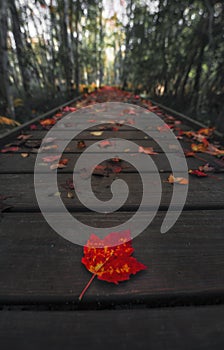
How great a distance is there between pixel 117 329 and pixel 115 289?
0.11m

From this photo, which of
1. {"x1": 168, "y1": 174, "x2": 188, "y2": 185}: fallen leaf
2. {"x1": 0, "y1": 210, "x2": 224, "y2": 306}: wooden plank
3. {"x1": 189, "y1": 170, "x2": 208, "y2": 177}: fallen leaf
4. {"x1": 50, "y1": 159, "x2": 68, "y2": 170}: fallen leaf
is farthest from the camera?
{"x1": 50, "y1": 159, "x2": 68, "y2": 170}: fallen leaf

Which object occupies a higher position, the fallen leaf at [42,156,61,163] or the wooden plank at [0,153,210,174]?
the fallen leaf at [42,156,61,163]

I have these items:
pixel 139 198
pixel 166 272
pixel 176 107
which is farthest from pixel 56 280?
pixel 176 107

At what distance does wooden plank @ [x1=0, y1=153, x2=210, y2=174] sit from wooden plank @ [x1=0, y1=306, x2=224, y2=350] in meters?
0.98

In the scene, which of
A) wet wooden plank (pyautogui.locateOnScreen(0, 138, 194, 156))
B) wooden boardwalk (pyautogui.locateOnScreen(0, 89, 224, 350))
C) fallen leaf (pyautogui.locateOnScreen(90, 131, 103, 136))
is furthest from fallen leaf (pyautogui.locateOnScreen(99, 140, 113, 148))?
wooden boardwalk (pyautogui.locateOnScreen(0, 89, 224, 350))

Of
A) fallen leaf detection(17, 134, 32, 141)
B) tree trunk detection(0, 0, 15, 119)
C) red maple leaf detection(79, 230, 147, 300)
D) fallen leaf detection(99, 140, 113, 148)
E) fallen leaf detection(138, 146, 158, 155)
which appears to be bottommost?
fallen leaf detection(138, 146, 158, 155)

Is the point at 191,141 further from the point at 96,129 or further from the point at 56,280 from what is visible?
the point at 56,280

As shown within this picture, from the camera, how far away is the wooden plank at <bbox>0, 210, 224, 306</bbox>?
604mm

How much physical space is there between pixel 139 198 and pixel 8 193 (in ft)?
2.26

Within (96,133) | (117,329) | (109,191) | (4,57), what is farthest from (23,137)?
(117,329)

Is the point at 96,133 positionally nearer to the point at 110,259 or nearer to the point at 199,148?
the point at 199,148

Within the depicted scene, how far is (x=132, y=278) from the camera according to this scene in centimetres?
66

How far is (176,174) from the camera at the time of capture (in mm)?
1419

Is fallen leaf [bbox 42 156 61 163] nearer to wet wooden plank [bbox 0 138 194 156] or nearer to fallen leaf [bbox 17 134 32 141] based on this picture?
wet wooden plank [bbox 0 138 194 156]
